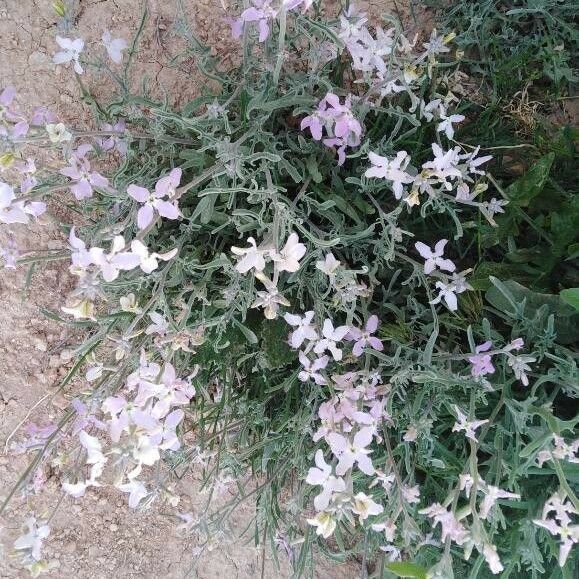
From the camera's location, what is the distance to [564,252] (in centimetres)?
121

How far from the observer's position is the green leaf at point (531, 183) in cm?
118

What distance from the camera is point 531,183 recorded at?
1197 millimetres

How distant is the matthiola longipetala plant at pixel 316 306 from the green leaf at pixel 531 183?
0.05m

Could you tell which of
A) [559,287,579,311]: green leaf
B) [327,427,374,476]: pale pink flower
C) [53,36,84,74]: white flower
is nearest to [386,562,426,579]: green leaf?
[327,427,374,476]: pale pink flower

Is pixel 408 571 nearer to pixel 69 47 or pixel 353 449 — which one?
pixel 353 449

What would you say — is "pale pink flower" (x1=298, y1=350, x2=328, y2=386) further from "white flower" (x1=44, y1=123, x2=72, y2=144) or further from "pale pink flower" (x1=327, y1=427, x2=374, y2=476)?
"white flower" (x1=44, y1=123, x2=72, y2=144)

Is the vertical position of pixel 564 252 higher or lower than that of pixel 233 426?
higher

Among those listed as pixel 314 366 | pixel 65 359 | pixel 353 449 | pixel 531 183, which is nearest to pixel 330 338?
pixel 314 366

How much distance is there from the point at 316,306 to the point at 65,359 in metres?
0.88

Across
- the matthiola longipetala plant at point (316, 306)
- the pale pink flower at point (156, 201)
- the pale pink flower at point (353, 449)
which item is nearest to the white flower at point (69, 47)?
the matthiola longipetala plant at point (316, 306)

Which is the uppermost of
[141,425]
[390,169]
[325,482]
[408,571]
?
[390,169]

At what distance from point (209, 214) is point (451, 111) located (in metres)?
0.65

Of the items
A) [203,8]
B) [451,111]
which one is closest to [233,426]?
[451,111]

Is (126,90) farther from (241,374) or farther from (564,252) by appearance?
(564,252)
